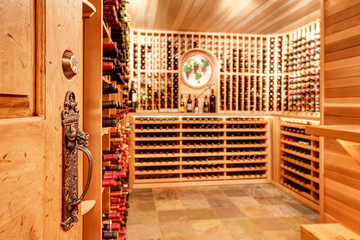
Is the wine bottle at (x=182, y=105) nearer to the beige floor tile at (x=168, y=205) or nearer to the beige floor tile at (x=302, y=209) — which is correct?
the beige floor tile at (x=168, y=205)

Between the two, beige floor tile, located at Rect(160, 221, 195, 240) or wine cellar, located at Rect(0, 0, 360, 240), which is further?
beige floor tile, located at Rect(160, 221, 195, 240)

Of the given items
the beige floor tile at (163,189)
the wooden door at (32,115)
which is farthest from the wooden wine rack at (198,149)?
the wooden door at (32,115)

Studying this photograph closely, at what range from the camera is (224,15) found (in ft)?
14.7

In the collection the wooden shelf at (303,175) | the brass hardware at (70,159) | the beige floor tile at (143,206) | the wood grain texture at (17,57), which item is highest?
the wood grain texture at (17,57)

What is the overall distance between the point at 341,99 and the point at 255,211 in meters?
2.67

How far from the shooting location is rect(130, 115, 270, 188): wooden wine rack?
5137mm

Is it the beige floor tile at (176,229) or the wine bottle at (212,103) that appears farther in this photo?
the wine bottle at (212,103)

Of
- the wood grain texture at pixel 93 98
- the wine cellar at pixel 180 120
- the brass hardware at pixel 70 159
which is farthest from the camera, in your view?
the wood grain texture at pixel 93 98

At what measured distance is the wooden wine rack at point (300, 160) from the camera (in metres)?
4.14

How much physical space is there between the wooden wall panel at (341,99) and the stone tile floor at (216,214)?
5.11ft

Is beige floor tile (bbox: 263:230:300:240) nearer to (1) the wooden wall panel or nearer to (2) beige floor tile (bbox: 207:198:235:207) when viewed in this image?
(2) beige floor tile (bbox: 207:198:235:207)

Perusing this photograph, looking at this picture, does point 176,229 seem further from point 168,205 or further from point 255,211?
point 255,211

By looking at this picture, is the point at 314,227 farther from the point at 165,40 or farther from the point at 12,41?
the point at 165,40

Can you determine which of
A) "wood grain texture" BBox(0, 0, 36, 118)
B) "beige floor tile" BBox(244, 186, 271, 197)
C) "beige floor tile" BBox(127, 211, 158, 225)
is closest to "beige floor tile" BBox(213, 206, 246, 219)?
"beige floor tile" BBox(244, 186, 271, 197)
